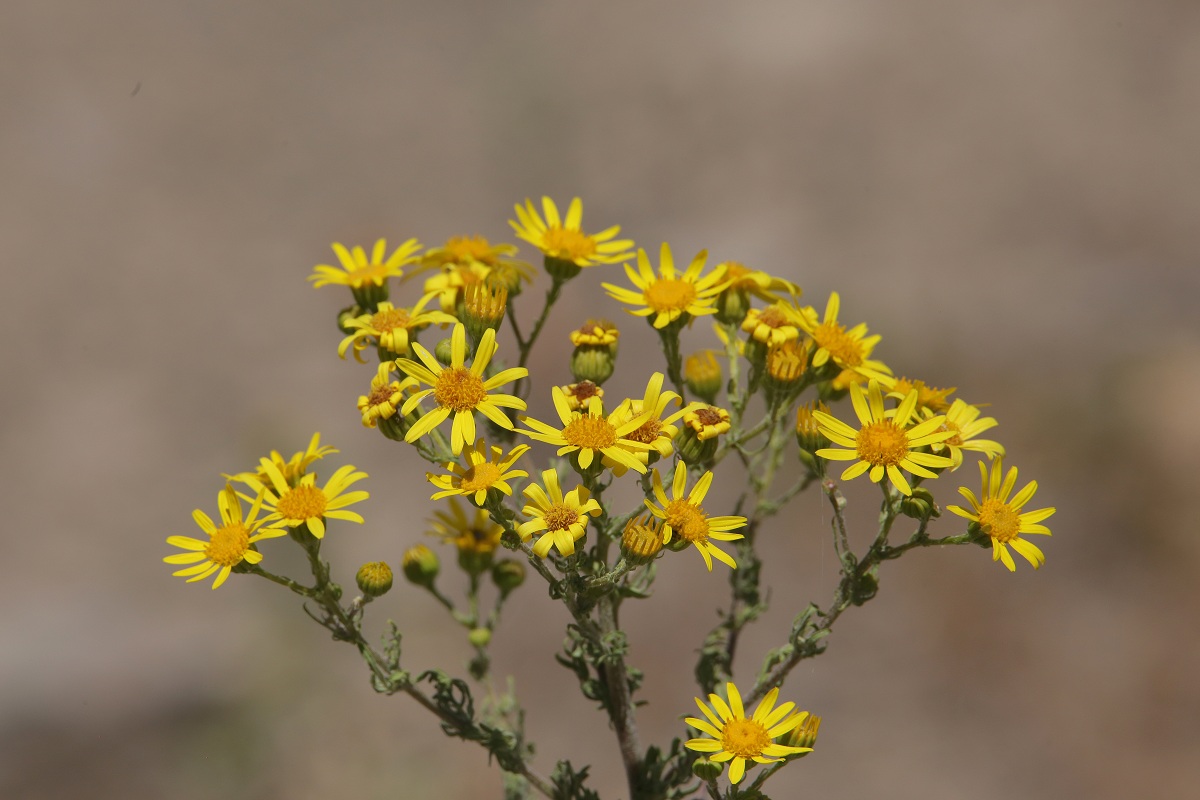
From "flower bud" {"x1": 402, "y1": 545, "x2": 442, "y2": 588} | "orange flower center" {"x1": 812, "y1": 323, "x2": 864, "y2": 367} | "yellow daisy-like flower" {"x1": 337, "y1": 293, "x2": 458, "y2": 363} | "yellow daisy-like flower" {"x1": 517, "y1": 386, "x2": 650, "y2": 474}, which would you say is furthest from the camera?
"flower bud" {"x1": 402, "y1": 545, "x2": 442, "y2": 588}

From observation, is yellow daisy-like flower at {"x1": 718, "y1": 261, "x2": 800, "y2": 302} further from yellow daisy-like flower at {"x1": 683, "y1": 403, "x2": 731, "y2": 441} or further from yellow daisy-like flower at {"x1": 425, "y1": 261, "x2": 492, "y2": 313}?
yellow daisy-like flower at {"x1": 425, "y1": 261, "x2": 492, "y2": 313}

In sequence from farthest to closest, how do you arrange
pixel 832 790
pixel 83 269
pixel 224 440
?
1. pixel 83 269
2. pixel 224 440
3. pixel 832 790

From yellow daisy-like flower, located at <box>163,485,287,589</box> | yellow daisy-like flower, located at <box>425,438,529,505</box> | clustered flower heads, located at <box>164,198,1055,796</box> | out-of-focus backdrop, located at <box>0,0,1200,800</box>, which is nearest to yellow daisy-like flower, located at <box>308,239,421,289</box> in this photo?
clustered flower heads, located at <box>164,198,1055,796</box>

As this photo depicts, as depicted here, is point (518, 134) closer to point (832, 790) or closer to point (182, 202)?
point (182, 202)

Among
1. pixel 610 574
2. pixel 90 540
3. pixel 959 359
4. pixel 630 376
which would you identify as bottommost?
pixel 610 574

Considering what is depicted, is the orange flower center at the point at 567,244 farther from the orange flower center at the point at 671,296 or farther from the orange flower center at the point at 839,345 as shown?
the orange flower center at the point at 839,345

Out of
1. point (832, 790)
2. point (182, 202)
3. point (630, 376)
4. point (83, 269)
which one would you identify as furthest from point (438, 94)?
point (832, 790)

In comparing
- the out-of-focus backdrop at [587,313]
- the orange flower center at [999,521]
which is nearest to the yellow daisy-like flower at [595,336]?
the orange flower center at [999,521]
